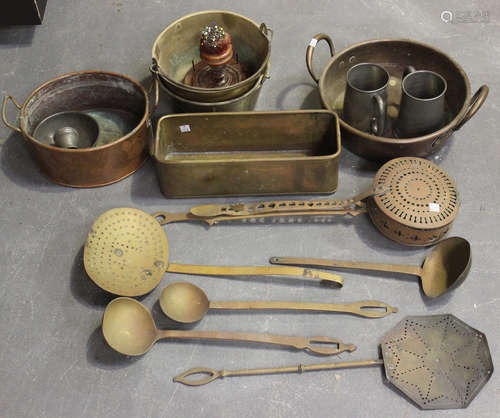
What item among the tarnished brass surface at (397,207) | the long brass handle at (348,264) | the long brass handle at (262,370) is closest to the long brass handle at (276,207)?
the tarnished brass surface at (397,207)

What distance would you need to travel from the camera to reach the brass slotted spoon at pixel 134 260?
1.56 metres

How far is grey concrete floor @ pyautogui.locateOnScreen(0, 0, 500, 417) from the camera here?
4.68 ft

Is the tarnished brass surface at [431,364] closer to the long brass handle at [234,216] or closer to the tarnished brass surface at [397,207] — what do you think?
the tarnished brass surface at [397,207]

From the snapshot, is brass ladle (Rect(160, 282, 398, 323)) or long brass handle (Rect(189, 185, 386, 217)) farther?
long brass handle (Rect(189, 185, 386, 217))

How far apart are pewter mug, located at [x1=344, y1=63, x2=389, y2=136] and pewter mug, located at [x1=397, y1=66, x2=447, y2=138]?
0.07 m

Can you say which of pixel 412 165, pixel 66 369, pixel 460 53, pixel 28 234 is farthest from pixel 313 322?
pixel 460 53

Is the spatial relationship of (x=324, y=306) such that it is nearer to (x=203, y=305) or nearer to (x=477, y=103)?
(x=203, y=305)

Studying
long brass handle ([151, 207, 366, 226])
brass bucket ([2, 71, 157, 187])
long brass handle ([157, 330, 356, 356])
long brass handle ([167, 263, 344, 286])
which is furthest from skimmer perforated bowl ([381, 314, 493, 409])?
brass bucket ([2, 71, 157, 187])

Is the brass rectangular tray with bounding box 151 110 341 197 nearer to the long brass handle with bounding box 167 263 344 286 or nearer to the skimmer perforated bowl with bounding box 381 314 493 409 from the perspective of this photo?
the long brass handle with bounding box 167 263 344 286

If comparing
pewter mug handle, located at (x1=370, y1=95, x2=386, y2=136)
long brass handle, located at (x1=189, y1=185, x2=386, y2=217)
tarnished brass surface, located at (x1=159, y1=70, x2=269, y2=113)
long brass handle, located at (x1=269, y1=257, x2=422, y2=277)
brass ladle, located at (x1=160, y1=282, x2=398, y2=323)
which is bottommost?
brass ladle, located at (x1=160, y1=282, x2=398, y2=323)

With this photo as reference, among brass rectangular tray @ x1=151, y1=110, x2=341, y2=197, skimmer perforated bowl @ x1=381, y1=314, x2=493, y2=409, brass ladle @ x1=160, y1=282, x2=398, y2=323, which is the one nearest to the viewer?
skimmer perforated bowl @ x1=381, y1=314, x2=493, y2=409

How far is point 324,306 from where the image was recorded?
152 cm

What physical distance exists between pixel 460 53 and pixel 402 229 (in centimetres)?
98

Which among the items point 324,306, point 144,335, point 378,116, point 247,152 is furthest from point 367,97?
point 144,335
